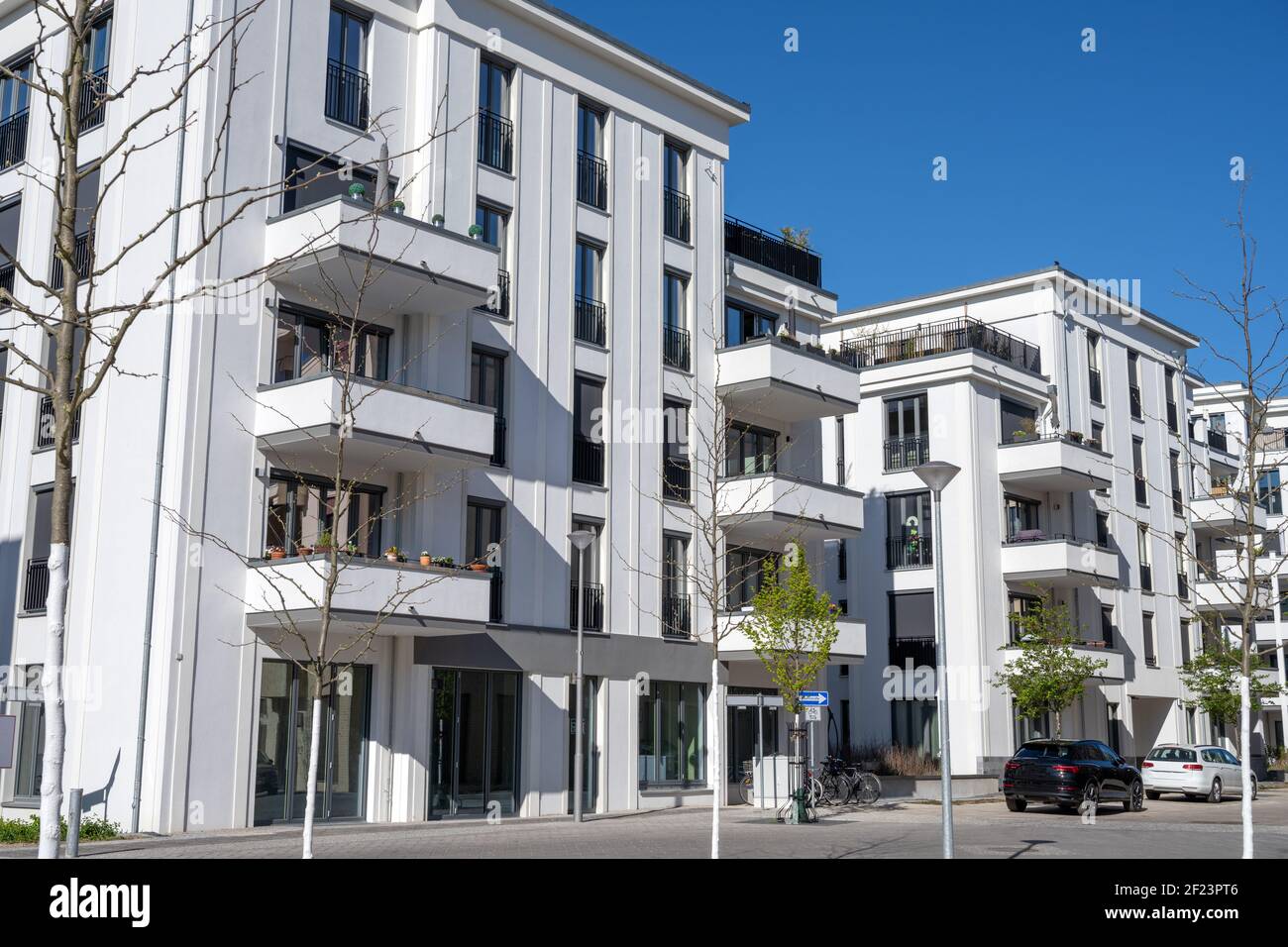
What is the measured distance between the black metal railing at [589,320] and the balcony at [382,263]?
14.0 ft

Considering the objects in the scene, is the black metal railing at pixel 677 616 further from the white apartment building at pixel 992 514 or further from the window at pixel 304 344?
the white apartment building at pixel 992 514

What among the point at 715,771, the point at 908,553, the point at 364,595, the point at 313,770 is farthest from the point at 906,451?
the point at 313,770

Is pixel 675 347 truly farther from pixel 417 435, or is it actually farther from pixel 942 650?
pixel 942 650

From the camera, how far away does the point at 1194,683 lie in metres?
46.8

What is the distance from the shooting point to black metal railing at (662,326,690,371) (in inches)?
1260


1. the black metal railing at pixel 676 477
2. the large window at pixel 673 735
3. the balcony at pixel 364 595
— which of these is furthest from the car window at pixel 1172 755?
the balcony at pixel 364 595

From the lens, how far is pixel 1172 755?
35781 millimetres

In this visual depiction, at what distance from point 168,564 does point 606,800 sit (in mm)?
10885

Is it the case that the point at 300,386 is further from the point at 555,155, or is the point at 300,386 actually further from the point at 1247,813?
the point at 1247,813

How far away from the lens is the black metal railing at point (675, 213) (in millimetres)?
32594

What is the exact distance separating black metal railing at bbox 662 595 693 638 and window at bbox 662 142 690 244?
879 cm

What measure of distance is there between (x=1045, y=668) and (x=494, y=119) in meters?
21.8
